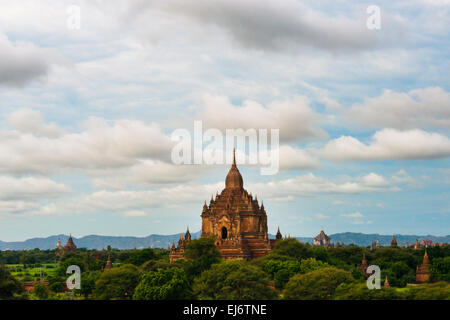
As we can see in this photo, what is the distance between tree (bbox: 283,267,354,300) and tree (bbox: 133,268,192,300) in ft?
39.9

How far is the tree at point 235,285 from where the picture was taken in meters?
66.1

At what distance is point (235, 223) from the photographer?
11388 centimetres

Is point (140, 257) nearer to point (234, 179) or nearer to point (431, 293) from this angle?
point (234, 179)

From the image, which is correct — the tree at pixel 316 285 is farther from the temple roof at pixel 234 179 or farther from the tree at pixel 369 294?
the temple roof at pixel 234 179

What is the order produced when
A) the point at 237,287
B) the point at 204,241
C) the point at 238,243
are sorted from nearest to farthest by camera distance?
1. the point at 237,287
2. the point at 204,241
3. the point at 238,243

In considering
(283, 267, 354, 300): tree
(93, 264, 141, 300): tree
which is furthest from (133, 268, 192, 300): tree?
(283, 267, 354, 300): tree

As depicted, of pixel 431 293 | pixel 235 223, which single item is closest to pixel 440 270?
pixel 235 223

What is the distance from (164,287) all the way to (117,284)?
13.2 m

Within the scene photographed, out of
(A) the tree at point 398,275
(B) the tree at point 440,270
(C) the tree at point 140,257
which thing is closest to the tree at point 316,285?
(A) the tree at point 398,275
